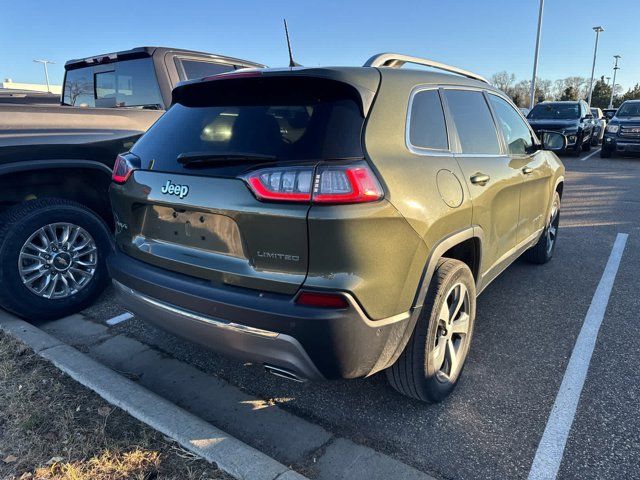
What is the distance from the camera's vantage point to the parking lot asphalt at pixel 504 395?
235 cm

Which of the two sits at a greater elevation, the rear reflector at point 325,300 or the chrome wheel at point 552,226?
the rear reflector at point 325,300

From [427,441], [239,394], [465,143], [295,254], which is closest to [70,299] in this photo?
[239,394]

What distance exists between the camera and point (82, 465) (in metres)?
2.22

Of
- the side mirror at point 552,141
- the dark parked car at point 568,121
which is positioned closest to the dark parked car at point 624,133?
the dark parked car at point 568,121

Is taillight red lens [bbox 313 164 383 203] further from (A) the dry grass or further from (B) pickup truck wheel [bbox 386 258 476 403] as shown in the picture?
(A) the dry grass

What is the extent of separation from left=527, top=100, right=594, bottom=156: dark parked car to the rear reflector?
15.4 meters

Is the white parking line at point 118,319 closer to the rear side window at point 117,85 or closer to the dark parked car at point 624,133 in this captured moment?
the rear side window at point 117,85

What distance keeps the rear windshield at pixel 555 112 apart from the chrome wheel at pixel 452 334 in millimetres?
15621

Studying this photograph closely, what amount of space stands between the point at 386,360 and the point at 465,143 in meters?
1.48

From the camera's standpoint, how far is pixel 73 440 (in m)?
2.37

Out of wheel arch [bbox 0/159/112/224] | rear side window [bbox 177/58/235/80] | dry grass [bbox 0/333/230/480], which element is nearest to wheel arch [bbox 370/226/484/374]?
dry grass [bbox 0/333/230/480]

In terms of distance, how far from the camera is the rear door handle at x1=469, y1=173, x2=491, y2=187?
9.35 feet

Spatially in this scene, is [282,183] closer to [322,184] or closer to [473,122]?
[322,184]

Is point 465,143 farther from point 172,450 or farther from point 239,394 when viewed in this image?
point 172,450
